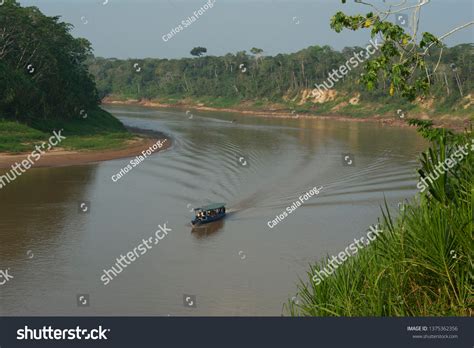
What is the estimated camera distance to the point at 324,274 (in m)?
11.6

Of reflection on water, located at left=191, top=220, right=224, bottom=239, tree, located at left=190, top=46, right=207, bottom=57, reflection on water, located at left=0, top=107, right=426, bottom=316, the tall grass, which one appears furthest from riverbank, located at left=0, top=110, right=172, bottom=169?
tree, located at left=190, top=46, right=207, bottom=57

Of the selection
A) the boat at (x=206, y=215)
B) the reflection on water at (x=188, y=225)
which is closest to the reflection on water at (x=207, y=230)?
the reflection on water at (x=188, y=225)

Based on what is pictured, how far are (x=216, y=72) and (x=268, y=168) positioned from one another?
113m

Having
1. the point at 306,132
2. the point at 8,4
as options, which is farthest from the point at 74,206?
the point at 306,132

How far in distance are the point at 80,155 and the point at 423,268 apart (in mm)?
46066

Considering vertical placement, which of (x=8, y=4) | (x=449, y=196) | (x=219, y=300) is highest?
(x=8, y=4)

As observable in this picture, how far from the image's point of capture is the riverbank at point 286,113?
298ft

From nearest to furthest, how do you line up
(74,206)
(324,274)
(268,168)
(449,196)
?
(449,196)
(324,274)
(74,206)
(268,168)

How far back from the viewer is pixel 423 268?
9.53 m

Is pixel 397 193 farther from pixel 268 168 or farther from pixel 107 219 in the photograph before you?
pixel 107 219

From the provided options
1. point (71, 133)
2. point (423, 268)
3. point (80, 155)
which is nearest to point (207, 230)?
point (423, 268)

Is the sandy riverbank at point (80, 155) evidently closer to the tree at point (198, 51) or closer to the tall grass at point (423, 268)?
the tall grass at point (423, 268)

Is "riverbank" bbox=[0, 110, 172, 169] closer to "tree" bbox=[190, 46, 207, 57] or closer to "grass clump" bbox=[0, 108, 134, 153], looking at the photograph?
"grass clump" bbox=[0, 108, 134, 153]

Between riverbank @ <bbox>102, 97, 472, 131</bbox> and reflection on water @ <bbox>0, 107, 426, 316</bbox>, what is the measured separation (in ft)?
93.4
